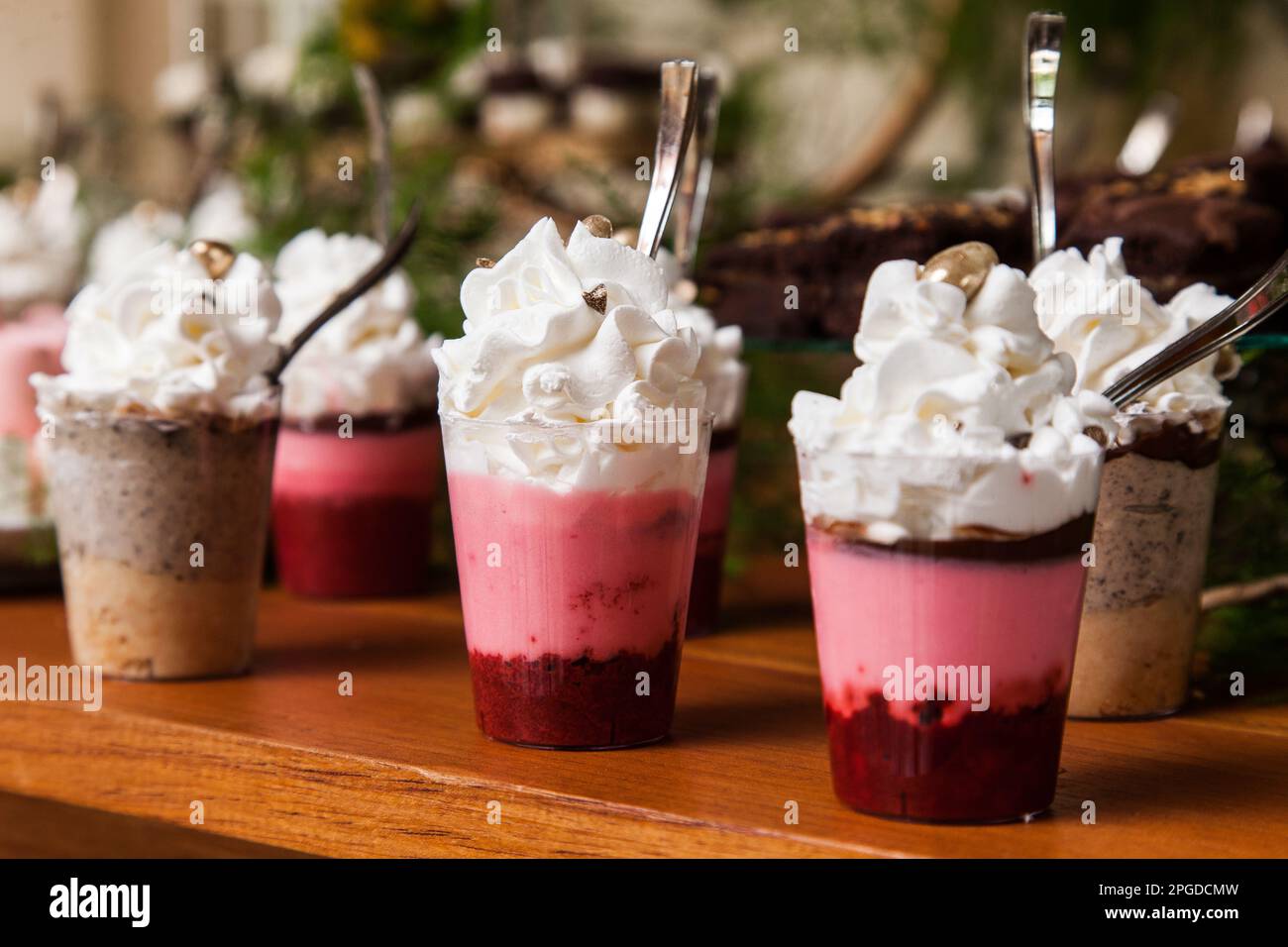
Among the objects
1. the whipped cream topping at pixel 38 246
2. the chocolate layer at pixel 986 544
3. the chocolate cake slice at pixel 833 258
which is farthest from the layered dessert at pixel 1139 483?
the whipped cream topping at pixel 38 246

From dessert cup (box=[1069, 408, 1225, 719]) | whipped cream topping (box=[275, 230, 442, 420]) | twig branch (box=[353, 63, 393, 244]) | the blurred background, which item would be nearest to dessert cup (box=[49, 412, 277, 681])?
whipped cream topping (box=[275, 230, 442, 420])

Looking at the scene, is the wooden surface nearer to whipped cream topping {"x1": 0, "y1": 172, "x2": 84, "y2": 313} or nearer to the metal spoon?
the metal spoon

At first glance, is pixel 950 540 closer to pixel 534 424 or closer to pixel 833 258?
pixel 534 424

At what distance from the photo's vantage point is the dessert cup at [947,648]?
0.81m

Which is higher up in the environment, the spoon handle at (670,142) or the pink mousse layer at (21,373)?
the spoon handle at (670,142)

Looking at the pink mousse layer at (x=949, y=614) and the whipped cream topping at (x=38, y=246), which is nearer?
the pink mousse layer at (x=949, y=614)

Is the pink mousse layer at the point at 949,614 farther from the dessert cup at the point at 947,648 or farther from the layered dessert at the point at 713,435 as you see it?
the layered dessert at the point at 713,435

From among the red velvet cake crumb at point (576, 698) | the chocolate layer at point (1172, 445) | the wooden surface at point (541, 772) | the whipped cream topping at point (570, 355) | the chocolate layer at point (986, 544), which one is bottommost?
the wooden surface at point (541, 772)

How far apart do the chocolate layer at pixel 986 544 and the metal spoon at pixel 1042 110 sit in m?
0.39

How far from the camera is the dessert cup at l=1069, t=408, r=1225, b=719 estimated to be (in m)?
1.04

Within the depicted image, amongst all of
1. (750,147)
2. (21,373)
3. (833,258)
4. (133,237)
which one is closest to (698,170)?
(833,258)

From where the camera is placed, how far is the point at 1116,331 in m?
1.02
